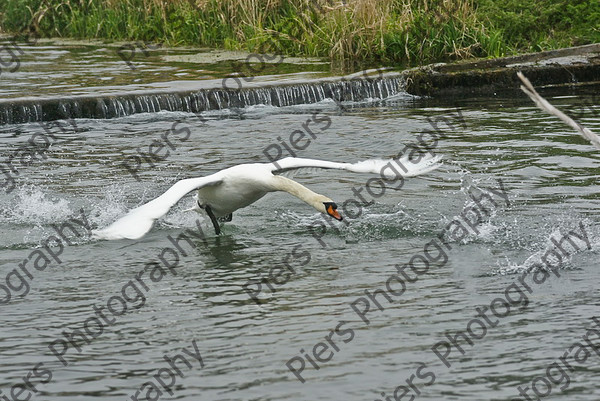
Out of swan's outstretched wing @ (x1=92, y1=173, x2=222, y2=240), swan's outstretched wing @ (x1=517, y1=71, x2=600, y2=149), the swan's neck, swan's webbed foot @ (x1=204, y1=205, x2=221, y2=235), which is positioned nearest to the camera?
swan's outstretched wing @ (x1=517, y1=71, x2=600, y2=149)

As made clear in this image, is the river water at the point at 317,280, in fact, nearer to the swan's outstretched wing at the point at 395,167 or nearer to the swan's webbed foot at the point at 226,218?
the swan's webbed foot at the point at 226,218

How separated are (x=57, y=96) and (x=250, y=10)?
6.77 m

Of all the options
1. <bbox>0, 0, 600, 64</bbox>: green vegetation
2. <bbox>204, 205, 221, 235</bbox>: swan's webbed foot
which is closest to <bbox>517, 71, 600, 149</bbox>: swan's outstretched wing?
<bbox>204, 205, 221, 235</bbox>: swan's webbed foot

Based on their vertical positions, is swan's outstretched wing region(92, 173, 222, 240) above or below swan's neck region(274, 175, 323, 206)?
above

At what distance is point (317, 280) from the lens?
26.1ft

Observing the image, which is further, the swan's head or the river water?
the swan's head

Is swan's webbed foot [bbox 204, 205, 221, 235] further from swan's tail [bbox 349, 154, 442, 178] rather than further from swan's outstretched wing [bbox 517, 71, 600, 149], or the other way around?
swan's outstretched wing [bbox 517, 71, 600, 149]

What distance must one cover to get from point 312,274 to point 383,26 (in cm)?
1212

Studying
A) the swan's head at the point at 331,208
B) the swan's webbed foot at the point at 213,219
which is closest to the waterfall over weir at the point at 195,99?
the swan's webbed foot at the point at 213,219

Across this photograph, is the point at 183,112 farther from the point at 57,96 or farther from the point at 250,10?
the point at 250,10

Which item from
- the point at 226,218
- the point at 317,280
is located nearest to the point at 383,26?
the point at 226,218

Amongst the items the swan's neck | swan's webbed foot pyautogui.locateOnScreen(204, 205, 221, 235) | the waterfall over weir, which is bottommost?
the waterfall over weir

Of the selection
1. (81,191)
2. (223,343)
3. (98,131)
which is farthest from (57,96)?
(223,343)

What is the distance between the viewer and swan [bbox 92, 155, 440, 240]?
867 centimetres
